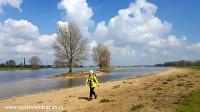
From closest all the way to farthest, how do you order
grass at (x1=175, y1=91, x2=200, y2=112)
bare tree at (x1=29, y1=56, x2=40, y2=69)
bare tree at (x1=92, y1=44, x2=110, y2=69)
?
grass at (x1=175, y1=91, x2=200, y2=112) → bare tree at (x1=92, y1=44, x2=110, y2=69) → bare tree at (x1=29, y1=56, x2=40, y2=69)

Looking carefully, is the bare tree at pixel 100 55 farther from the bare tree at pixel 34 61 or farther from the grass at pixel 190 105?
the grass at pixel 190 105

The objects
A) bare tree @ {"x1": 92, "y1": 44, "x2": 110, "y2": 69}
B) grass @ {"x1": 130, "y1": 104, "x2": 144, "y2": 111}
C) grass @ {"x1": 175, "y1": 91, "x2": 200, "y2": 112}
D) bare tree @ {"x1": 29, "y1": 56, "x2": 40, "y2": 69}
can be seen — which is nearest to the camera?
grass @ {"x1": 175, "y1": 91, "x2": 200, "y2": 112}

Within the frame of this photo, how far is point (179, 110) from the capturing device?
13.0 meters

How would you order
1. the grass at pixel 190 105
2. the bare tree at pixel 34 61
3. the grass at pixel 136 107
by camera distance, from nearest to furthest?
1. the grass at pixel 190 105
2. the grass at pixel 136 107
3. the bare tree at pixel 34 61

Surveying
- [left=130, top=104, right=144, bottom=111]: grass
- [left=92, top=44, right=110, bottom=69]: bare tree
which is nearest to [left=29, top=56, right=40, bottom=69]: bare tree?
[left=92, top=44, right=110, bottom=69]: bare tree

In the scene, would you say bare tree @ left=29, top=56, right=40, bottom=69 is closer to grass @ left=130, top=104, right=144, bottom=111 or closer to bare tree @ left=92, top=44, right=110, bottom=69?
bare tree @ left=92, top=44, right=110, bottom=69

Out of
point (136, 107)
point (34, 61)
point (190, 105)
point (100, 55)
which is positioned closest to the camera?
point (190, 105)

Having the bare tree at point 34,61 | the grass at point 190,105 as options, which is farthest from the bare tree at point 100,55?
the grass at point 190,105

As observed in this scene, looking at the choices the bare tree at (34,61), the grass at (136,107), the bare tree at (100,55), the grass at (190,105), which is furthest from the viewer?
the bare tree at (34,61)

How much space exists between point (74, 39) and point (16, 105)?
178ft

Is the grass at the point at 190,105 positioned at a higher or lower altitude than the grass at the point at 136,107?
higher

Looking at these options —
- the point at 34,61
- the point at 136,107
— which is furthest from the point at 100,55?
the point at 136,107

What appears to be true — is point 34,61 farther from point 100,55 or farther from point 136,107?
point 136,107

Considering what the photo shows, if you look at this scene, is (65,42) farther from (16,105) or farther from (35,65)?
(35,65)
